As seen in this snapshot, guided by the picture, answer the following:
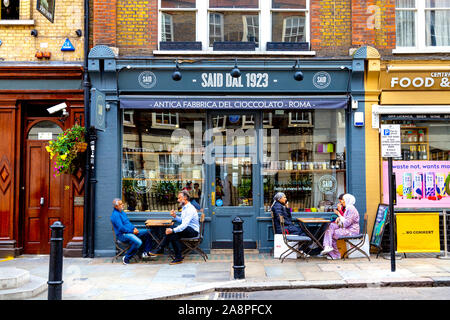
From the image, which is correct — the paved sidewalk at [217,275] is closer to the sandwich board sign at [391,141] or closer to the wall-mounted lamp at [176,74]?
the sandwich board sign at [391,141]

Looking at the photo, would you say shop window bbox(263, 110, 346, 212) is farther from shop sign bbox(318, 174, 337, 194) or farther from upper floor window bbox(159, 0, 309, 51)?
upper floor window bbox(159, 0, 309, 51)

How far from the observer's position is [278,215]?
378 inches

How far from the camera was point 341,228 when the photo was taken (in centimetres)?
963

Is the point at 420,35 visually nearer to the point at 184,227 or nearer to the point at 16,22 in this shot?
the point at 184,227

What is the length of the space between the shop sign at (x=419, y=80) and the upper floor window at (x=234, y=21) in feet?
7.51

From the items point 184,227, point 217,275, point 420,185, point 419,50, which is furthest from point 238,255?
point 419,50

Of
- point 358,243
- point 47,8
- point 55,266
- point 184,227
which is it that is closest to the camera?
point 55,266

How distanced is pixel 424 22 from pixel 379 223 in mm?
5054

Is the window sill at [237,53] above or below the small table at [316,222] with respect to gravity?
above

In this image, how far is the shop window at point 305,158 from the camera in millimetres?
10766

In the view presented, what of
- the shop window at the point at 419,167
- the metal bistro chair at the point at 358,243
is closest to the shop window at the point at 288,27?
the shop window at the point at 419,167

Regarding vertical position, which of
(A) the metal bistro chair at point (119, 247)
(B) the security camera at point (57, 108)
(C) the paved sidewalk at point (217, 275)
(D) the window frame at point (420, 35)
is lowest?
(C) the paved sidewalk at point (217, 275)

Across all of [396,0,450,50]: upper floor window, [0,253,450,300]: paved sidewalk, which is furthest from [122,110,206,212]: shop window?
[396,0,450,50]: upper floor window

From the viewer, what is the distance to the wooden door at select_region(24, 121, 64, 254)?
34.2 feet
